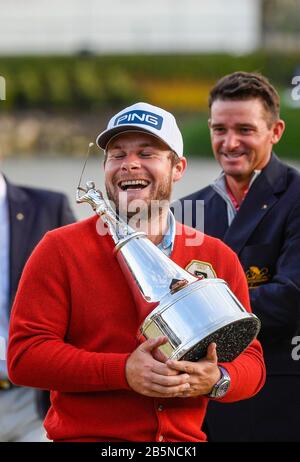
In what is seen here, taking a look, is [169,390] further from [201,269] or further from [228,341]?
[201,269]

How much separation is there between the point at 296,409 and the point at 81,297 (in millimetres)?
1463

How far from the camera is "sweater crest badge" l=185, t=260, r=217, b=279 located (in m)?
2.87

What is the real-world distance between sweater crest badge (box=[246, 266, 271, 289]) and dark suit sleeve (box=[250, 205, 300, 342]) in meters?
0.04

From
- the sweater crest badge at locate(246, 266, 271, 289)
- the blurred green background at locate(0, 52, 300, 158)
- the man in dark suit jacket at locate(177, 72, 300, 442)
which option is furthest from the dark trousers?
the blurred green background at locate(0, 52, 300, 158)

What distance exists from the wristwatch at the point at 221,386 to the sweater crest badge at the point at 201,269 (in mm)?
300

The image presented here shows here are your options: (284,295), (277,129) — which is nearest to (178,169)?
(284,295)

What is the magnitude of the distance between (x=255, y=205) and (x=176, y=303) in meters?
1.44

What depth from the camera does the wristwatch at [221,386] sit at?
2.65 meters

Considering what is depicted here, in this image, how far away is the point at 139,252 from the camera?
2664 millimetres

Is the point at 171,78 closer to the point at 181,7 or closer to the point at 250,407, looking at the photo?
the point at 181,7

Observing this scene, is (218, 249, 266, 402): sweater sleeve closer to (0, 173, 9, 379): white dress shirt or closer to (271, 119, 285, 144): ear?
(271, 119, 285, 144): ear

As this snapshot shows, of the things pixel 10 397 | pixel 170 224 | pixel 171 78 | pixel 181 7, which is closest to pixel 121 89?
pixel 171 78

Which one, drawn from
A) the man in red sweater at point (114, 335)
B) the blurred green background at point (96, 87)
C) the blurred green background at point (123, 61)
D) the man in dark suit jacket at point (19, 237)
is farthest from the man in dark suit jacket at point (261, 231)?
the blurred green background at point (96, 87)

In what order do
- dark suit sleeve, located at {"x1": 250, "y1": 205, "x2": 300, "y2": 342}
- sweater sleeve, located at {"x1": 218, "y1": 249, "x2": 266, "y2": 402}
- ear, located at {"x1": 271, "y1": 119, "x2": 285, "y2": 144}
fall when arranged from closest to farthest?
sweater sleeve, located at {"x1": 218, "y1": 249, "x2": 266, "y2": 402} → dark suit sleeve, located at {"x1": 250, "y1": 205, "x2": 300, "y2": 342} → ear, located at {"x1": 271, "y1": 119, "x2": 285, "y2": 144}
